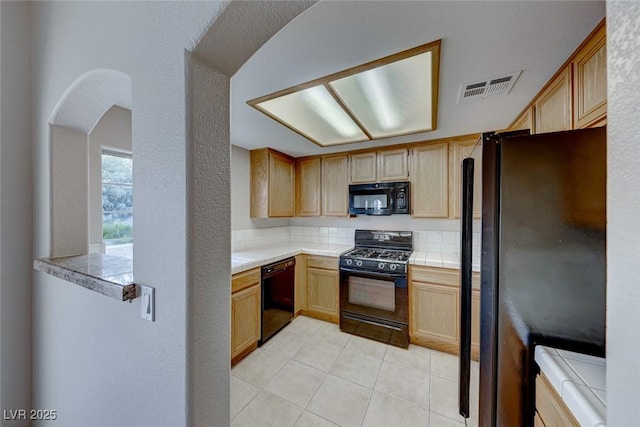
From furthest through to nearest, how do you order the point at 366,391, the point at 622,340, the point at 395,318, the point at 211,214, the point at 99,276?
1. the point at 395,318
2. the point at 366,391
3. the point at 99,276
4. the point at 211,214
5. the point at 622,340

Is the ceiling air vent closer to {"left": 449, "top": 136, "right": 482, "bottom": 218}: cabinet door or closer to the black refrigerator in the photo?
the black refrigerator

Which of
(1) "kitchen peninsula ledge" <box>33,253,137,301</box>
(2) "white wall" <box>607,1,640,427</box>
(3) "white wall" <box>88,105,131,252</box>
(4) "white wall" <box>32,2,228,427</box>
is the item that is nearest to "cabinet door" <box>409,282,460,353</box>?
(2) "white wall" <box>607,1,640,427</box>

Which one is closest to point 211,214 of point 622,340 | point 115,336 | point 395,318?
point 115,336

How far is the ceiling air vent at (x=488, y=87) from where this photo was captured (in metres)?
1.44

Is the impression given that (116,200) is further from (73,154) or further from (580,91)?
(580,91)

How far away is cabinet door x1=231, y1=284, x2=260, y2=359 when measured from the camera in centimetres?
208

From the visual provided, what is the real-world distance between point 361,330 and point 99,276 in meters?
2.38

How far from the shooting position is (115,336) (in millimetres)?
892

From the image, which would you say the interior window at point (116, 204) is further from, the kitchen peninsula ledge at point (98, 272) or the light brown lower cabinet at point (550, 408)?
the light brown lower cabinet at point (550, 408)

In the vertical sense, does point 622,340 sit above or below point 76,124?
below

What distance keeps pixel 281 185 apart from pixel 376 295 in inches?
73.7

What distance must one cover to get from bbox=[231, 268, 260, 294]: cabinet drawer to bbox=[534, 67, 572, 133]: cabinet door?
2519 millimetres

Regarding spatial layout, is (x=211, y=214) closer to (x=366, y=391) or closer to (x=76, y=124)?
(x=76, y=124)

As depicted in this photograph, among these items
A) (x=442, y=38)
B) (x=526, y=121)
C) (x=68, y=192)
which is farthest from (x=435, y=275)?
(x=68, y=192)
